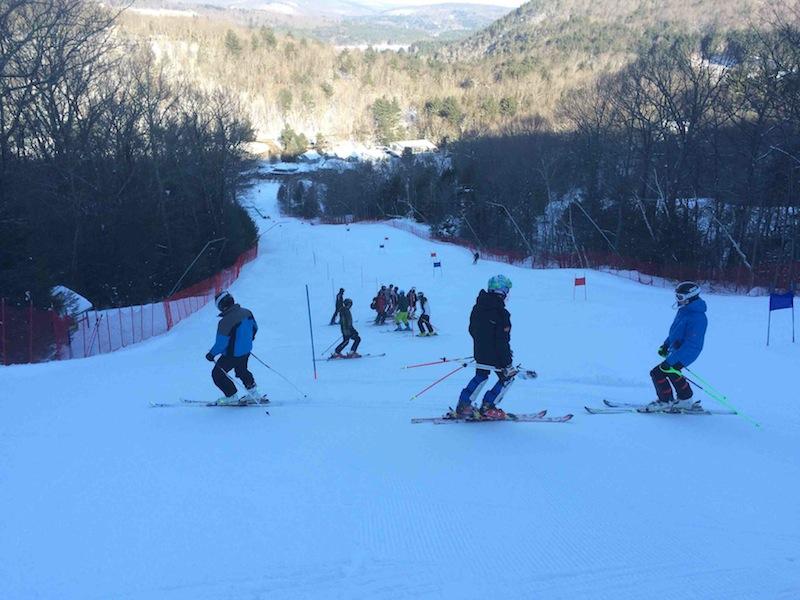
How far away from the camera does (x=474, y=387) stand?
301 inches

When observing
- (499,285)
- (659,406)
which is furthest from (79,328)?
(659,406)

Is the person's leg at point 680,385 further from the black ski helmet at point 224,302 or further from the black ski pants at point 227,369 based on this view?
the black ski helmet at point 224,302

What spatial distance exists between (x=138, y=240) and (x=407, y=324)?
15244 mm

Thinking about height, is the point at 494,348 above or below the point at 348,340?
above

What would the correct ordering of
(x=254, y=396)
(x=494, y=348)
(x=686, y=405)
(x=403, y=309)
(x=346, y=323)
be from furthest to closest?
(x=403, y=309) → (x=346, y=323) → (x=254, y=396) → (x=686, y=405) → (x=494, y=348)

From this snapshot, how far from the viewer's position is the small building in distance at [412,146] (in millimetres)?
158275

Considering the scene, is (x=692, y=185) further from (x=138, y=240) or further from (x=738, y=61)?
(x=138, y=240)

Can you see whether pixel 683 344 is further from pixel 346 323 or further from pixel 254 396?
pixel 346 323

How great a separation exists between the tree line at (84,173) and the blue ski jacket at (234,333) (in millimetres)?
10731

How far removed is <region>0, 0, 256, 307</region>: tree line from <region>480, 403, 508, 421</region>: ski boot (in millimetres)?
13737

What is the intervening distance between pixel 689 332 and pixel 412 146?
15935 cm

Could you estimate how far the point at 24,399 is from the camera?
8.92m

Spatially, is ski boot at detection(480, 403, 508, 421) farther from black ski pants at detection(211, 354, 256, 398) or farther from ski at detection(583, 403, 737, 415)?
black ski pants at detection(211, 354, 256, 398)

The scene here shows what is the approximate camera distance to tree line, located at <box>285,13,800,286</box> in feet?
107
